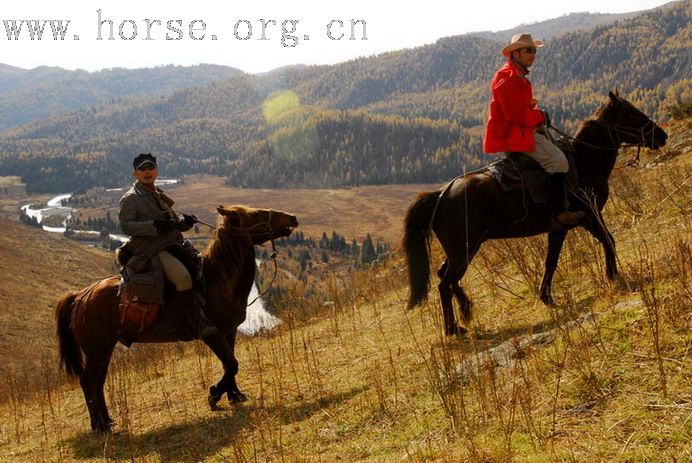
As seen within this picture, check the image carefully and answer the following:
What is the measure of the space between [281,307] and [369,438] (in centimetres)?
944

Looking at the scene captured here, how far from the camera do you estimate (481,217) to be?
8.09 meters

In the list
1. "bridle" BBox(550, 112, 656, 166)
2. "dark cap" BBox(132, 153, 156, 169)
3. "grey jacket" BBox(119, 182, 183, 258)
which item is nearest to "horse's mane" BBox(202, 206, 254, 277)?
"grey jacket" BBox(119, 182, 183, 258)

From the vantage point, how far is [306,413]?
670 cm

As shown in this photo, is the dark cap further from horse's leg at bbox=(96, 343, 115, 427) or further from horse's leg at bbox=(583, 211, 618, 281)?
horse's leg at bbox=(583, 211, 618, 281)

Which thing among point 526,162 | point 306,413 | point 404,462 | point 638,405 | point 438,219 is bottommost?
point 306,413

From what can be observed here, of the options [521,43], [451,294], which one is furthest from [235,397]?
[521,43]

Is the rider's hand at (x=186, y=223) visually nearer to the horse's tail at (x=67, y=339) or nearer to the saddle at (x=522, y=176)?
the horse's tail at (x=67, y=339)

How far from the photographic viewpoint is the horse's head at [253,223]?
7859mm

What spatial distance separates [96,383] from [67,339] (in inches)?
33.6

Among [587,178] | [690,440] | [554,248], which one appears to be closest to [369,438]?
[690,440]

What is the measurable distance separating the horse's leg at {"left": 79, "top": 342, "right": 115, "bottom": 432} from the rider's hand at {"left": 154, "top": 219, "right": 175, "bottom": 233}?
5.65 feet

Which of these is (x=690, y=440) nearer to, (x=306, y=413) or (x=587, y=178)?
(x=306, y=413)

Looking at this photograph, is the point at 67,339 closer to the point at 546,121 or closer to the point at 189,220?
the point at 189,220

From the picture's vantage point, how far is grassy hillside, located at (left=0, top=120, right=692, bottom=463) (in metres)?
4.22
